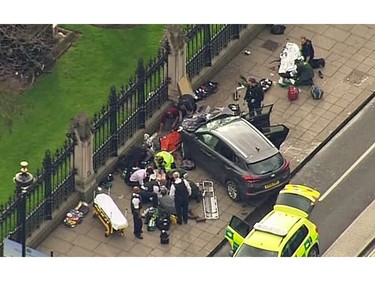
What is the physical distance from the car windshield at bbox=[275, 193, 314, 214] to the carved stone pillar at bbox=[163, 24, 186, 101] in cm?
674

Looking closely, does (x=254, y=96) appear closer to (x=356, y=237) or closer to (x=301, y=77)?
(x=301, y=77)

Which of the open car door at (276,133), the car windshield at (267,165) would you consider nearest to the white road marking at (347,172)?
the car windshield at (267,165)

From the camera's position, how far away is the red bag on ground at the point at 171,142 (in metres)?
64.9

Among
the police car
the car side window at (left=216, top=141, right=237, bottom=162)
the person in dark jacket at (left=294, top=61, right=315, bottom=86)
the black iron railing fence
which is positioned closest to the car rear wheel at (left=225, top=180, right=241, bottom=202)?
the car side window at (left=216, top=141, right=237, bottom=162)

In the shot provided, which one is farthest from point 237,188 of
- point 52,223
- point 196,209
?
point 52,223

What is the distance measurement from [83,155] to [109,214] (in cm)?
186

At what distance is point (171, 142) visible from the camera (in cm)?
6500

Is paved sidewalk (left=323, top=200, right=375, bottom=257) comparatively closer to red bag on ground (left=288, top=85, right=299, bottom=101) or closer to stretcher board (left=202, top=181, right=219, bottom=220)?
stretcher board (left=202, top=181, right=219, bottom=220)

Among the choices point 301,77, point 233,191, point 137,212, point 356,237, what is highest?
point 137,212

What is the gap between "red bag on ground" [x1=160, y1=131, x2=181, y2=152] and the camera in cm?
6494

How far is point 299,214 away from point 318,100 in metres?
8.04

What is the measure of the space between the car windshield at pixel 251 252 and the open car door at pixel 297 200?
80.7 inches

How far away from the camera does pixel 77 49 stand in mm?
68938

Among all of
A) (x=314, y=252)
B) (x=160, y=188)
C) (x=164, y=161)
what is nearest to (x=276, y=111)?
(x=164, y=161)
